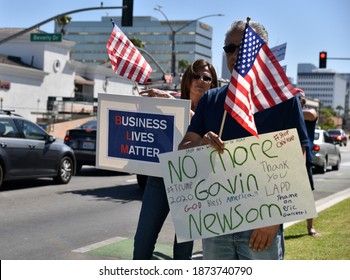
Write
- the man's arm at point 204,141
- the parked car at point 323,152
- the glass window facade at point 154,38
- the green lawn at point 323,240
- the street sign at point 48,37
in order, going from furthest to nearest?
the glass window facade at point 154,38, the street sign at point 48,37, the parked car at point 323,152, the green lawn at point 323,240, the man's arm at point 204,141

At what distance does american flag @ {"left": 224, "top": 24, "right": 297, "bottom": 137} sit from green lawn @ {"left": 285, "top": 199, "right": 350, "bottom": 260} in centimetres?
359

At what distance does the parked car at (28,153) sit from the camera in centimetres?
1230

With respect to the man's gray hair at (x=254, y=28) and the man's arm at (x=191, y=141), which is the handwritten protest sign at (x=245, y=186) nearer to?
the man's arm at (x=191, y=141)

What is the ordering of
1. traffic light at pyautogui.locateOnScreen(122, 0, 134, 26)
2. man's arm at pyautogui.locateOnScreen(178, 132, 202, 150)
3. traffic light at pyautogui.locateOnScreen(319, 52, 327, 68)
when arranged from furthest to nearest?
traffic light at pyautogui.locateOnScreen(319, 52, 327, 68), traffic light at pyautogui.locateOnScreen(122, 0, 134, 26), man's arm at pyautogui.locateOnScreen(178, 132, 202, 150)

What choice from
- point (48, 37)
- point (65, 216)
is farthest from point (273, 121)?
point (48, 37)

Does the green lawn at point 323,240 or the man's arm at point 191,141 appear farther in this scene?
the green lawn at point 323,240

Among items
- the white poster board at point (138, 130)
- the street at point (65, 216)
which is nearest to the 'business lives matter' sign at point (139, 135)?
the white poster board at point (138, 130)

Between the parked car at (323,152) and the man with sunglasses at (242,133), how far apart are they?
16846mm

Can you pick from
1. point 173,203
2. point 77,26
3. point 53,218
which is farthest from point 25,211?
point 77,26

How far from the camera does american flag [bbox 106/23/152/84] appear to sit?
523cm

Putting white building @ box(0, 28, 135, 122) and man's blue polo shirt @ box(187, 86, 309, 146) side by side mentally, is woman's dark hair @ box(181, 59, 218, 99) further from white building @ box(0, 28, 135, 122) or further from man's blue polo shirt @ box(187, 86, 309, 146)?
white building @ box(0, 28, 135, 122)

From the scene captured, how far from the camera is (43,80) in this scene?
54375 millimetres

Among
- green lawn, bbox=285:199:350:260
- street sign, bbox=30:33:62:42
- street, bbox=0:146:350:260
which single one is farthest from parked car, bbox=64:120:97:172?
street sign, bbox=30:33:62:42

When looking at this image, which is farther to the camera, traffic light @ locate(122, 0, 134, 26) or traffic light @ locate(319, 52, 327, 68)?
traffic light @ locate(319, 52, 327, 68)
